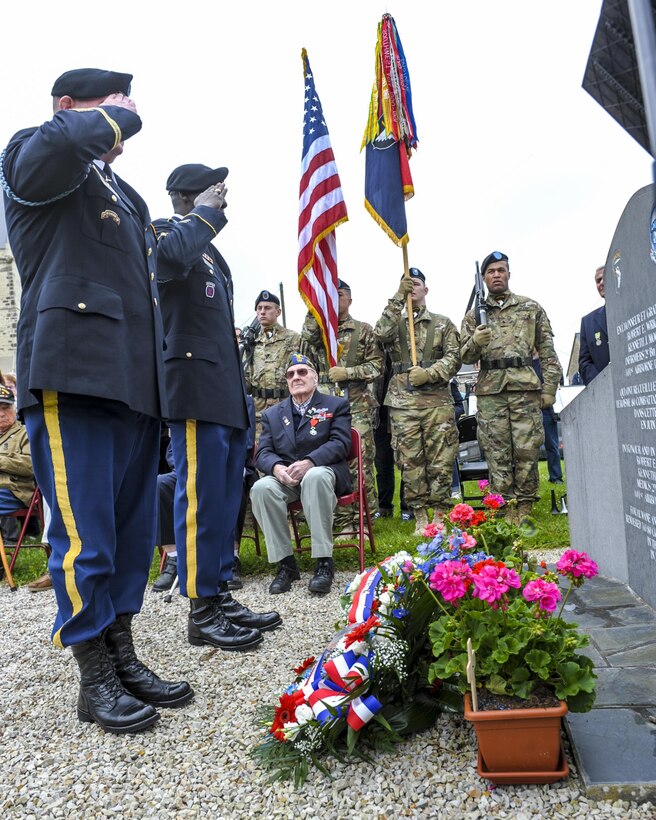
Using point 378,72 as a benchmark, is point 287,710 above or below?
below

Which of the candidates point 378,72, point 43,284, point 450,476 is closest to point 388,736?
point 43,284

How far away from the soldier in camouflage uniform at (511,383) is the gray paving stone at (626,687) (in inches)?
137

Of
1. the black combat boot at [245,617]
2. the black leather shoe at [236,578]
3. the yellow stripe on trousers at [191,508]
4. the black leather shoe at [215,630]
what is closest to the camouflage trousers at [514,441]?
the black leather shoe at [236,578]

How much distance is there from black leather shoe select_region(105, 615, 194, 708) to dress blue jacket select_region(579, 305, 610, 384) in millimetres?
5257

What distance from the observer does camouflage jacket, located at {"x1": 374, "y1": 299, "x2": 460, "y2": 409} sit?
5.81 m

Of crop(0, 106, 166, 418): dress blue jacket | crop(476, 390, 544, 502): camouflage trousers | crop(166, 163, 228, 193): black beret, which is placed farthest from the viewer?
crop(476, 390, 544, 502): camouflage trousers

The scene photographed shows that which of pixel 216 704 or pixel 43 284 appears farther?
pixel 216 704

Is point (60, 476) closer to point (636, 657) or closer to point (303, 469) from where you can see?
point (636, 657)

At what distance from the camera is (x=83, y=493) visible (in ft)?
7.48

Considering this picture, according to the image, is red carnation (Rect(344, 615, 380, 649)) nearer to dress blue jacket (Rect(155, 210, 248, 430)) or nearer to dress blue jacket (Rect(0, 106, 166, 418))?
dress blue jacket (Rect(0, 106, 166, 418))

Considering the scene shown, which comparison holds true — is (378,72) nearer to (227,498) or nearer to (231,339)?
(231,339)

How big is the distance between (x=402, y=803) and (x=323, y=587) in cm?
242

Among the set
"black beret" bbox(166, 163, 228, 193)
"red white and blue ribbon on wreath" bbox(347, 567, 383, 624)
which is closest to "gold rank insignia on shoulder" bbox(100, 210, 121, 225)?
"black beret" bbox(166, 163, 228, 193)

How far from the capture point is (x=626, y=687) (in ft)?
7.04
